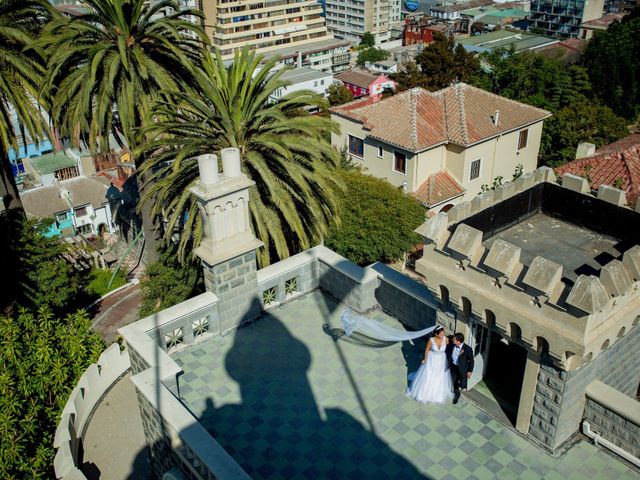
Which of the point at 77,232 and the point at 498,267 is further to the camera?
the point at 77,232

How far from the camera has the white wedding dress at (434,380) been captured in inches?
446

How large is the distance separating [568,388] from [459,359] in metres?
1.94

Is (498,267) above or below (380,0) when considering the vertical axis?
above

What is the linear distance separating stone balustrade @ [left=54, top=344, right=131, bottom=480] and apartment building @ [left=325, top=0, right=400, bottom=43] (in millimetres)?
171791

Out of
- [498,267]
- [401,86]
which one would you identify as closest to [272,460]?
[498,267]

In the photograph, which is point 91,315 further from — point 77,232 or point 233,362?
point 233,362

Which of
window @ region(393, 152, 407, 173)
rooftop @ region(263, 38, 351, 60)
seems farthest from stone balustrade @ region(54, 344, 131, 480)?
rooftop @ region(263, 38, 351, 60)

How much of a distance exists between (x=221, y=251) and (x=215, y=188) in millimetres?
1340

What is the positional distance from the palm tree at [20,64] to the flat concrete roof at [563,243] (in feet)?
61.7

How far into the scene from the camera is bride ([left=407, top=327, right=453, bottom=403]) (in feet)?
37.1

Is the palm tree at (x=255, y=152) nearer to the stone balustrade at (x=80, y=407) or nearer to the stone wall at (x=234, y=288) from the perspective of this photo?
the stone balustrade at (x=80, y=407)

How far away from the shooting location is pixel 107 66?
77.3ft

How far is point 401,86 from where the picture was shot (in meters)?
65.0

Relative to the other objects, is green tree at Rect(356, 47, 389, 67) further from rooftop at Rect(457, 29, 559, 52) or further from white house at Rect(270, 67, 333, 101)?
white house at Rect(270, 67, 333, 101)
